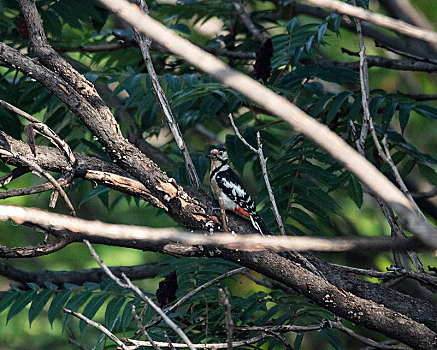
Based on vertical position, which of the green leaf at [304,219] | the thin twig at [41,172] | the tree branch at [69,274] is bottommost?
the tree branch at [69,274]

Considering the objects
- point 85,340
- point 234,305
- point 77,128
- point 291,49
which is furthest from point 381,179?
point 85,340

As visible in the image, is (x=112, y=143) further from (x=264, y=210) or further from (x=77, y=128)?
(x=77, y=128)

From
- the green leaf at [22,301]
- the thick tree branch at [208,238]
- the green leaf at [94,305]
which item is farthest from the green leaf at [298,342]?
the thick tree branch at [208,238]

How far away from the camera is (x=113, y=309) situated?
353cm

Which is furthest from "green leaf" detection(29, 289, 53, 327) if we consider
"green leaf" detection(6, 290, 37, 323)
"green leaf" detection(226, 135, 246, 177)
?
"green leaf" detection(226, 135, 246, 177)

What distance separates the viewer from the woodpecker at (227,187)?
4.32 m

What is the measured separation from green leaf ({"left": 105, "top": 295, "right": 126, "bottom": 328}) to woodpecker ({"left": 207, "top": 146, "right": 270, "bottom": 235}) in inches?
42.1

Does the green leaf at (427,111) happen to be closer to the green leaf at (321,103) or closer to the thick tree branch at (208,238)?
the green leaf at (321,103)

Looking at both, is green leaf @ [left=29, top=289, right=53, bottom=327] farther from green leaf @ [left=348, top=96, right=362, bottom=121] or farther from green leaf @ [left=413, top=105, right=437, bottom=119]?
green leaf @ [left=413, top=105, right=437, bottom=119]

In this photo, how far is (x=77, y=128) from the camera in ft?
15.5

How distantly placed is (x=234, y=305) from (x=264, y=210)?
72 cm

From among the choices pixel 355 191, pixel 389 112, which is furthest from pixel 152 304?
pixel 389 112

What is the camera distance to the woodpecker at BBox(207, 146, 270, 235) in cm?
432

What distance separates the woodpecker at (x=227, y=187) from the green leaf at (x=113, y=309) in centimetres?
107
